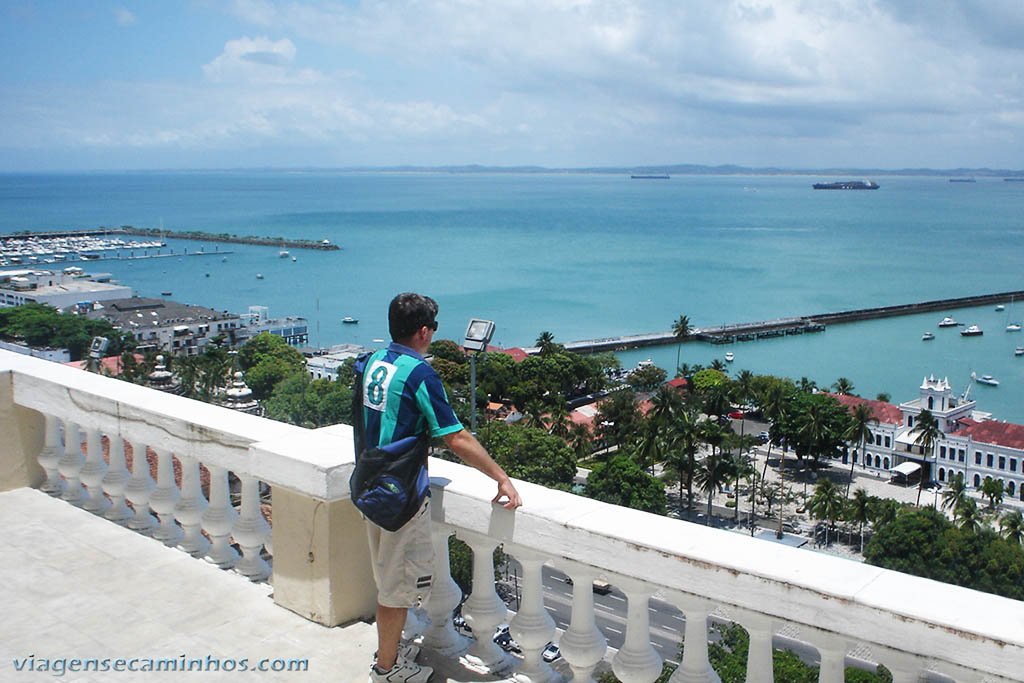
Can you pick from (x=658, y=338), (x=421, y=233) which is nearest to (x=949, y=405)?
(x=658, y=338)

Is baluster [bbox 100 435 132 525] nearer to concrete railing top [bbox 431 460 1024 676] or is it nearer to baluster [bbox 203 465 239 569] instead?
baluster [bbox 203 465 239 569]

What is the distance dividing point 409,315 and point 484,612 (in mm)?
1066

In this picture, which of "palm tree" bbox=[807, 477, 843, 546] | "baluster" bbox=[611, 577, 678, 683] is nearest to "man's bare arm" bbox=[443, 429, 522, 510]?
"baluster" bbox=[611, 577, 678, 683]

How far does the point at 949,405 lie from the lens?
51.8 metres

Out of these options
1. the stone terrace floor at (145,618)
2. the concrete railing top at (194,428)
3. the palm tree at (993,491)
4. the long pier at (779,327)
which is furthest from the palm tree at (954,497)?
the stone terrace floor at (145,618)

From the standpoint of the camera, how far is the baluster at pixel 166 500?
435cm

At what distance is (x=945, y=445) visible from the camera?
49.1 metres

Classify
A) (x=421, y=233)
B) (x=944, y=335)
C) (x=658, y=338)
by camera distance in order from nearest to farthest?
(x=658, y=338)
(x=944, y=335)
(x=421, y=233)

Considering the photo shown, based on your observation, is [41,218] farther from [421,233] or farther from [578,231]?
[578,231]

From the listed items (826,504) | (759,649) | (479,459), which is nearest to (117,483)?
(479,459)

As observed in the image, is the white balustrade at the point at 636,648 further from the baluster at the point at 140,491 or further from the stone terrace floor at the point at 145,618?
the baluster at the point at 140,491

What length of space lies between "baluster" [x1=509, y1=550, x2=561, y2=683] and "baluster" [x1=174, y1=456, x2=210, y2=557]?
6.06 ft

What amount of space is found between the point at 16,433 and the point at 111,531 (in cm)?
112

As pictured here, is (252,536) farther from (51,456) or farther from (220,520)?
(51,456)
